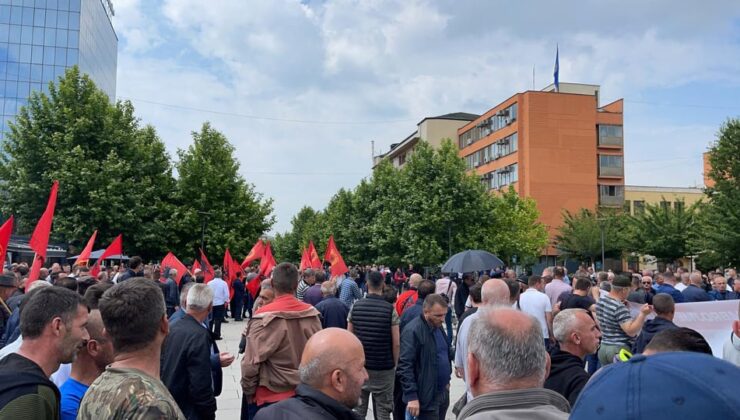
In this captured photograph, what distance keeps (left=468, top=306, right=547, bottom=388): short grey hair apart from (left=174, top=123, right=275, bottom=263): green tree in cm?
3544

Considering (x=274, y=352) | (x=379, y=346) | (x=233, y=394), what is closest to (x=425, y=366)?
(x=379, y=346)

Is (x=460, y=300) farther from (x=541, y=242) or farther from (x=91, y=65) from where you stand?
(x=91, y=65)

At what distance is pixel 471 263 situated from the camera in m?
14.4

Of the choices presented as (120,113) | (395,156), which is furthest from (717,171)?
(395,156)

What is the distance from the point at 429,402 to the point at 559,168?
6186 cm

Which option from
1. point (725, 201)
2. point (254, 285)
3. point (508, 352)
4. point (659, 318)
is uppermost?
point (725, 201)

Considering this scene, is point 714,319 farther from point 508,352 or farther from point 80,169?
point 80,169

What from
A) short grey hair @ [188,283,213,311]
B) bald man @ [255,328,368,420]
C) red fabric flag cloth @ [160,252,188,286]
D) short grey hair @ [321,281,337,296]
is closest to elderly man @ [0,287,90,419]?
bald man @ [255,328,368,420]

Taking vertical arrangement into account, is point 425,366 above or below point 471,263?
below

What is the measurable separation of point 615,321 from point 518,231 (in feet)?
158

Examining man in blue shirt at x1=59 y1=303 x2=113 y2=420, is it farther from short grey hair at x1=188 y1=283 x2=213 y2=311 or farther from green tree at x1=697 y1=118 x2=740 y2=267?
green tree at x1=697 y1=118 x2=740 y2=267

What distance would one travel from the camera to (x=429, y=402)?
6301 mm

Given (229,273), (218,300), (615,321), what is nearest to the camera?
(615,321)

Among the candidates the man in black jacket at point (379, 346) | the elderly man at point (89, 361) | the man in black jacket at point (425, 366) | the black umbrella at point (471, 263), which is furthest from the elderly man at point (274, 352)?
the black umbrella at point (471, 263)
